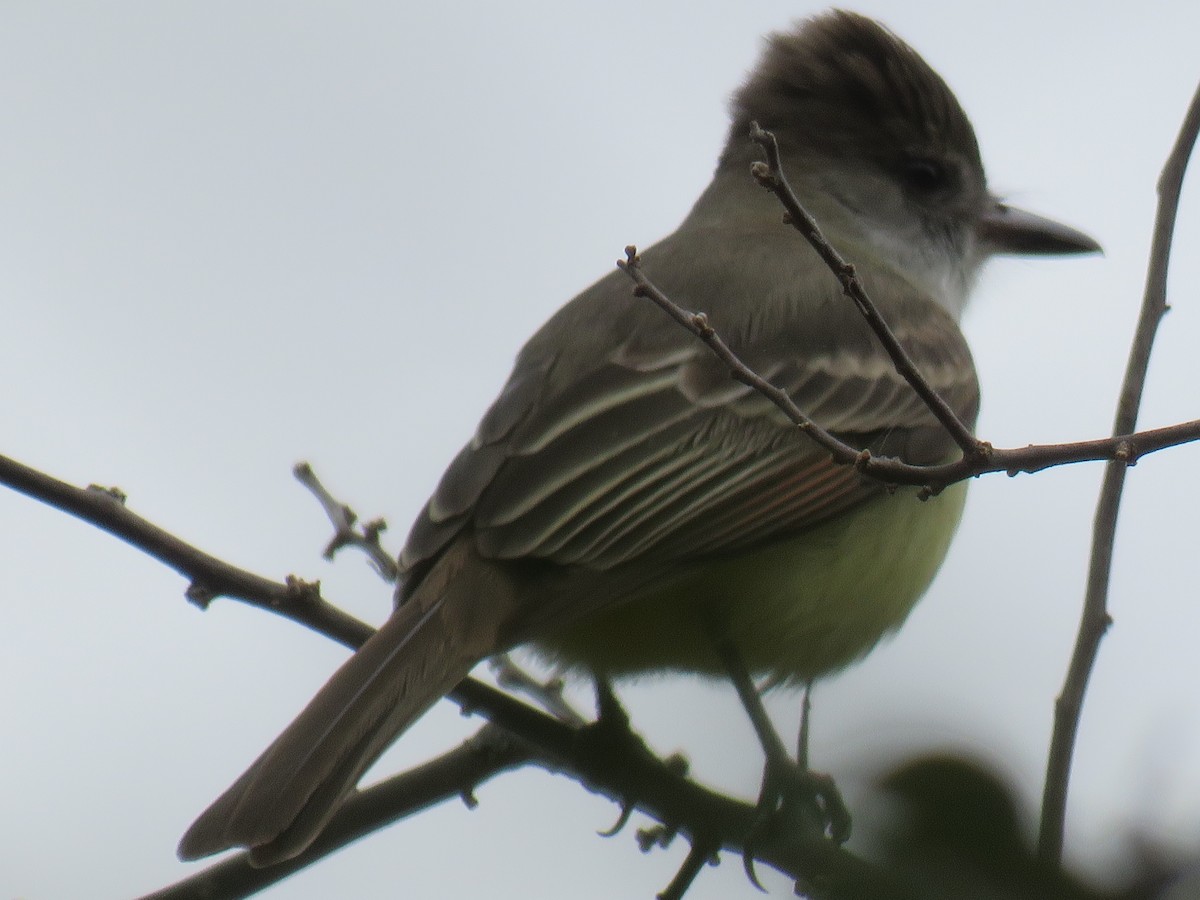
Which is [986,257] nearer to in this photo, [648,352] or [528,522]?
[648,352]

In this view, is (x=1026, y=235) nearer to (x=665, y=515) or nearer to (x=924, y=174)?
(x=924, y=174)

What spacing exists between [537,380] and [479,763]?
1.19 meters

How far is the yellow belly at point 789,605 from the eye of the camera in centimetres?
418

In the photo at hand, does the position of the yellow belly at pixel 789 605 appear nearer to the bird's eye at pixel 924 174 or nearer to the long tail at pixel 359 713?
the long tail at pixel 359 713

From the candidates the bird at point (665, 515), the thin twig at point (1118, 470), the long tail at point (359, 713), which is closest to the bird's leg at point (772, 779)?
the bird at point (665, 515)

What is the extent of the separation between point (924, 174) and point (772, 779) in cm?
309

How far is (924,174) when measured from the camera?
253 inches

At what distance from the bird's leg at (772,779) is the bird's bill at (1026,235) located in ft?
9.12

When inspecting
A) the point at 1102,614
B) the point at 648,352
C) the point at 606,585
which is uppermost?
the point at 648,352

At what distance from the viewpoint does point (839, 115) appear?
254 inches

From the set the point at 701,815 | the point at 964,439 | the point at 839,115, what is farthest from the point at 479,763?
the point at 839,115

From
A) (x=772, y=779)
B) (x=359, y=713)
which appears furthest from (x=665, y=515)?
(x=359, y=713)

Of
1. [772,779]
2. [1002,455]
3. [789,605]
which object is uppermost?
[1002,455]

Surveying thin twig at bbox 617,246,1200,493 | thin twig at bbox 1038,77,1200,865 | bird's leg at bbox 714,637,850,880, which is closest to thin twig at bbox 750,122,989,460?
thin twig at bbox 617,246,1200,493
